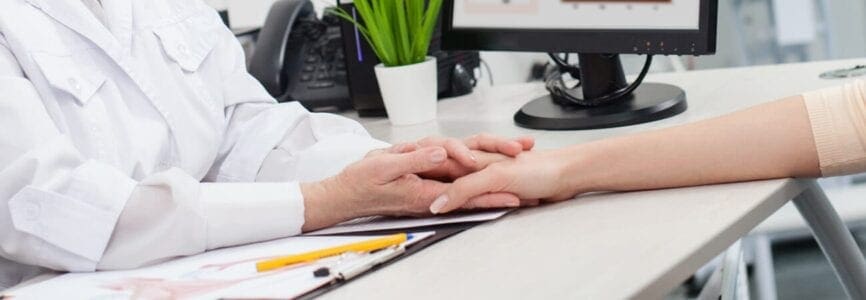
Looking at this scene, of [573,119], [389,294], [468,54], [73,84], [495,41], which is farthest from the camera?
[468,54]

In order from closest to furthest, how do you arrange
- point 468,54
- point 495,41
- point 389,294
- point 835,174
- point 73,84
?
point 389,294, point 835,174, point 73,84, point 495,41, point 468,54

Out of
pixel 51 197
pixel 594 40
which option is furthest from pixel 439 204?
pixel 594 40

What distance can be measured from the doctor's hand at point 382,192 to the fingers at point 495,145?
0.24ft

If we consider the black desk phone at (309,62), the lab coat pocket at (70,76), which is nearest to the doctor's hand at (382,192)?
the lab coat pocket at (70,76)

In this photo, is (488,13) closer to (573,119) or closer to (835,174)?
(573,119)

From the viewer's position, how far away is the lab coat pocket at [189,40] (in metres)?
1.39

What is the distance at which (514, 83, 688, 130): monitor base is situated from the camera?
1.44 meters

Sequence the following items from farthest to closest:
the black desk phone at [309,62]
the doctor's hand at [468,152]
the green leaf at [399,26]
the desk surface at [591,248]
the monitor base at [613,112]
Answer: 1. the black desk phone at [309,62]
2. the green leaf at [399,26]
3. the monitor base at [613,112]
4. the doctor's hand at [468,152]
5. the desk surface at [591,248]

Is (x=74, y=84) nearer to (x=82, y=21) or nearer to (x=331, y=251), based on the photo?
(x=82, y=21)

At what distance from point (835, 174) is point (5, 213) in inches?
31.8

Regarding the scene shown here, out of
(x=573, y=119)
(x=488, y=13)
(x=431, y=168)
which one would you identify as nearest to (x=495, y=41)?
(x=488, y=13)

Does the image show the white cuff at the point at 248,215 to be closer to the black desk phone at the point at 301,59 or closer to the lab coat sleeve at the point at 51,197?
the lab coat sleeve at the point at 51,197

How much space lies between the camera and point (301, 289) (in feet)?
2.87

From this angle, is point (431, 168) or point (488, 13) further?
point (488, 13)
